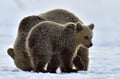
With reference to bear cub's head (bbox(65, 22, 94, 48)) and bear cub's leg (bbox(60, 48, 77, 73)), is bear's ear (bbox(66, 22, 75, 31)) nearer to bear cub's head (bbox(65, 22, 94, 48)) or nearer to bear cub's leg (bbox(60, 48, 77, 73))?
bear cub's head (bbox(65, 22, 94, 48))

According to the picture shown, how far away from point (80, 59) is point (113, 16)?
122 feet

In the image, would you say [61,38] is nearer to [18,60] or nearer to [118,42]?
[18,60]

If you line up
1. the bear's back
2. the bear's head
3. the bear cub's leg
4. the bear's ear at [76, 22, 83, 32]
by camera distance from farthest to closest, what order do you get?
the bear's back, the bear's head, the bear's ear at [76, 22, 83, 32], the bear cub's leg

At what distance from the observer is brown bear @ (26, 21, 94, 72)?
1391 centimetres

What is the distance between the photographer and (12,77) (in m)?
12.0

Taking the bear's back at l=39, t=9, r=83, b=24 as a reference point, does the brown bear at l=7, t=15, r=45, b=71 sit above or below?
below

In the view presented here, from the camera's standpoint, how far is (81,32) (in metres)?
14.8

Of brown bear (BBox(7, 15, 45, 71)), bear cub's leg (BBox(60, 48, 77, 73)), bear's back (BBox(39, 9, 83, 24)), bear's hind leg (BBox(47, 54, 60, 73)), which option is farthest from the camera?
bear's back (BBox(39, 9, 83, 24))

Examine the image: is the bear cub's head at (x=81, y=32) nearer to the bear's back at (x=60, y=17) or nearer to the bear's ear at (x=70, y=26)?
the bear's ear at (x=70, y=26)

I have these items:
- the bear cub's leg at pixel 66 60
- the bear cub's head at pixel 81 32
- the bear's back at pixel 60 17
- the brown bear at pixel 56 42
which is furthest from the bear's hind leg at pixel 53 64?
the bear's back at pixel 60 17

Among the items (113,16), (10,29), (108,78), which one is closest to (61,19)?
(108,78)

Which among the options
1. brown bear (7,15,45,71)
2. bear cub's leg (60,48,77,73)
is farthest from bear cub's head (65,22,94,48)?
brown bear (7,15,45,71)

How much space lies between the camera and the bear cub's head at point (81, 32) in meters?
14.6

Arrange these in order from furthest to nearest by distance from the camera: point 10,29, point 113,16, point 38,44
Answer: point 113,16 < point 10,29 < point 38,44
